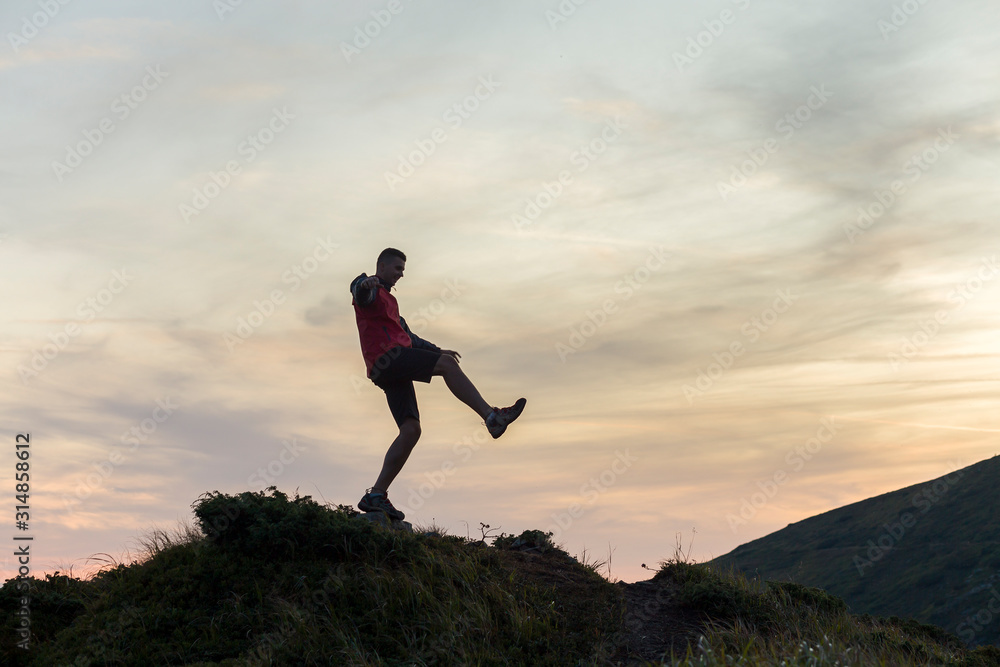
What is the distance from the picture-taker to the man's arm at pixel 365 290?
9.61 meters

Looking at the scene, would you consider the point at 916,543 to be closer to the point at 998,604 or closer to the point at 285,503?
the point at 998,604

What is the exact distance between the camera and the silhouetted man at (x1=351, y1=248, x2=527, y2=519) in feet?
32.3

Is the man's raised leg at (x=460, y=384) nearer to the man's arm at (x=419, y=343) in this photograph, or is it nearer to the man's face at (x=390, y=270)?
the man's arm at (x=419, y=343)

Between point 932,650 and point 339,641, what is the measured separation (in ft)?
24.2

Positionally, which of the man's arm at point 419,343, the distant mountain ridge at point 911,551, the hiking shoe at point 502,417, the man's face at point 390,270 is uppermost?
the man's face at point 390,270

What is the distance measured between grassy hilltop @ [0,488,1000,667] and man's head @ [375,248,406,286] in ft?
9.55

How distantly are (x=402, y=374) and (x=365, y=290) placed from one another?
1149mm

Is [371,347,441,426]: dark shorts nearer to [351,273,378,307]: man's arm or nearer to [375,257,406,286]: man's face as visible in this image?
[351,273,378,307]: man's arm

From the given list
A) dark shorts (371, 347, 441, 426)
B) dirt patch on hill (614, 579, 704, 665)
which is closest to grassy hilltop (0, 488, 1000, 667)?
dirt patch on hill (614, 579, 704, 665)

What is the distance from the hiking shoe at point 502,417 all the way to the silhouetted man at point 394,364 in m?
0.01

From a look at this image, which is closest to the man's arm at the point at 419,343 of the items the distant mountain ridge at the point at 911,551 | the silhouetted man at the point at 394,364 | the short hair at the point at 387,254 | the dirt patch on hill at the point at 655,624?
the silhouetted man at the point at 394,364

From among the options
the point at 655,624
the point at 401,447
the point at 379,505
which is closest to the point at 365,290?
the point at 401,447

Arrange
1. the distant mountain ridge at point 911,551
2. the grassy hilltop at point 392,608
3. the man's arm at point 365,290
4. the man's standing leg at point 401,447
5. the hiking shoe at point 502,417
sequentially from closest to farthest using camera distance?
the grassy hilltop at point 392,608, the hiking shoe at point 502,417, the man's arm at point 365,290, the man's standing leg at point 401,447, the distant mountain ridge at point 911,551

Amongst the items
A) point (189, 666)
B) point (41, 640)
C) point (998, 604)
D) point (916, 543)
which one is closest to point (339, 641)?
point (189, 666)
